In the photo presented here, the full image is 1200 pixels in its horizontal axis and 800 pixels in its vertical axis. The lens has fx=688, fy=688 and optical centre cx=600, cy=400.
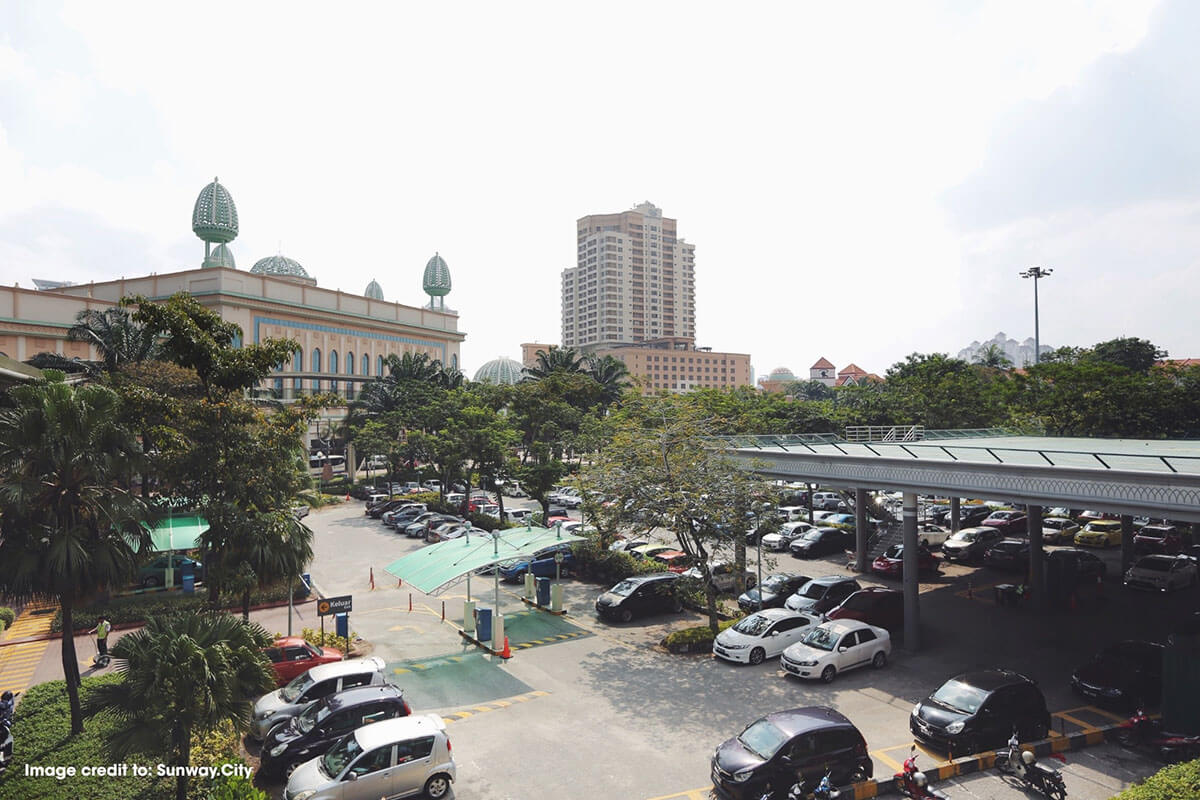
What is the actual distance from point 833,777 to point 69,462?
16.3 metres

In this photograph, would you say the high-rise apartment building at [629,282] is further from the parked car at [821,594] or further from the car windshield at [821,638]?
the car windshield at [821,638]

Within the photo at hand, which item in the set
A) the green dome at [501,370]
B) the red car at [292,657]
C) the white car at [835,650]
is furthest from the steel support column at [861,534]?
the green dome at [501,370]

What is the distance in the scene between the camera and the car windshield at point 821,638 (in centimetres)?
1866

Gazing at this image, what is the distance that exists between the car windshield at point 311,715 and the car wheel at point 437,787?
2859mm

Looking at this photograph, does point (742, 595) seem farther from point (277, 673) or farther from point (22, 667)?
point (22, 667)

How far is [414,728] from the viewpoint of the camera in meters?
12.5

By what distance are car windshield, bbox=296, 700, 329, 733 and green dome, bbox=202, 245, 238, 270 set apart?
7755cm

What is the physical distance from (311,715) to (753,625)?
12255 millimetres

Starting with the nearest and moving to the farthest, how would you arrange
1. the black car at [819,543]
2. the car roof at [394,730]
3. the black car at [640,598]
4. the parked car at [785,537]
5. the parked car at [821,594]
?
the car roof at [394,730], the parked car at [821,594], the black car at [640,598], the black car at [819,543], the parked car at [785,537]

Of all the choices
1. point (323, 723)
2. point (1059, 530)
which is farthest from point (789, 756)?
point (1059, 530)

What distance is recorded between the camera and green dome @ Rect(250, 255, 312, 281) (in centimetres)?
9350

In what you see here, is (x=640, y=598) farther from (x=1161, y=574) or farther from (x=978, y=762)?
(x=1161, y=574)

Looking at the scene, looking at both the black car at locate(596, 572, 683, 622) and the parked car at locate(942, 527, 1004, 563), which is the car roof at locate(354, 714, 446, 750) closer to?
the black car at locate(596, 572, 683, 622)

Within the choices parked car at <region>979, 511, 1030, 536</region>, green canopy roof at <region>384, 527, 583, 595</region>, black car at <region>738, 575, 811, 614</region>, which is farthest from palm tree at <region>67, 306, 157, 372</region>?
parked car at <region>979, 511, 1030, 536</region>
